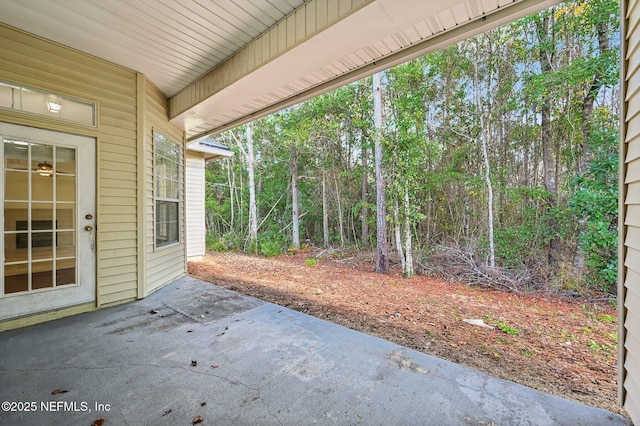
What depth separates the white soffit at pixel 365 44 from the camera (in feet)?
5.91

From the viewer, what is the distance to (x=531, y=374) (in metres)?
1.89

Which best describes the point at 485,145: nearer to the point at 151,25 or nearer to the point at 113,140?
the point at 151,25

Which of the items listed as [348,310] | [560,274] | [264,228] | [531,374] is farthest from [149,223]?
[264,228]

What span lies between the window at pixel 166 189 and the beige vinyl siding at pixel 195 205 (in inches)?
94.6

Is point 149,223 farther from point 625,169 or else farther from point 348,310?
point 625,169

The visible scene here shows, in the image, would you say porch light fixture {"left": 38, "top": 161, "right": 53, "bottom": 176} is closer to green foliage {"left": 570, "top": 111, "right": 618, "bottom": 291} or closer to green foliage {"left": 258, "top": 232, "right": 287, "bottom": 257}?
green foliage {"left": 258, "top": 232, "right": 287, "bottom": 257}

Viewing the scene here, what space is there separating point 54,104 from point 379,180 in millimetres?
5121

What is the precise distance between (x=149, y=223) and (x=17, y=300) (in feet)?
4.56

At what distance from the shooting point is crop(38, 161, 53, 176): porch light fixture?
8.96 feet

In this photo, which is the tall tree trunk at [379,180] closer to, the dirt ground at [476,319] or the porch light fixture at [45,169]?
the dirt ground at [476,319]

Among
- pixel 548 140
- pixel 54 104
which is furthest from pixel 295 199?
pixel 548 140

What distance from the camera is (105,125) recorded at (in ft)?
10.3

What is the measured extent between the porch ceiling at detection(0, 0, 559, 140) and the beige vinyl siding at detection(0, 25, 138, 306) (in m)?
0.16

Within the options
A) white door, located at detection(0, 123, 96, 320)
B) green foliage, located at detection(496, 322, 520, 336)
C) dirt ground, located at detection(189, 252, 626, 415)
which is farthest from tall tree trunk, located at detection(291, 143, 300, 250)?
green foliage, located at detection(496, 322, 520, 336)
